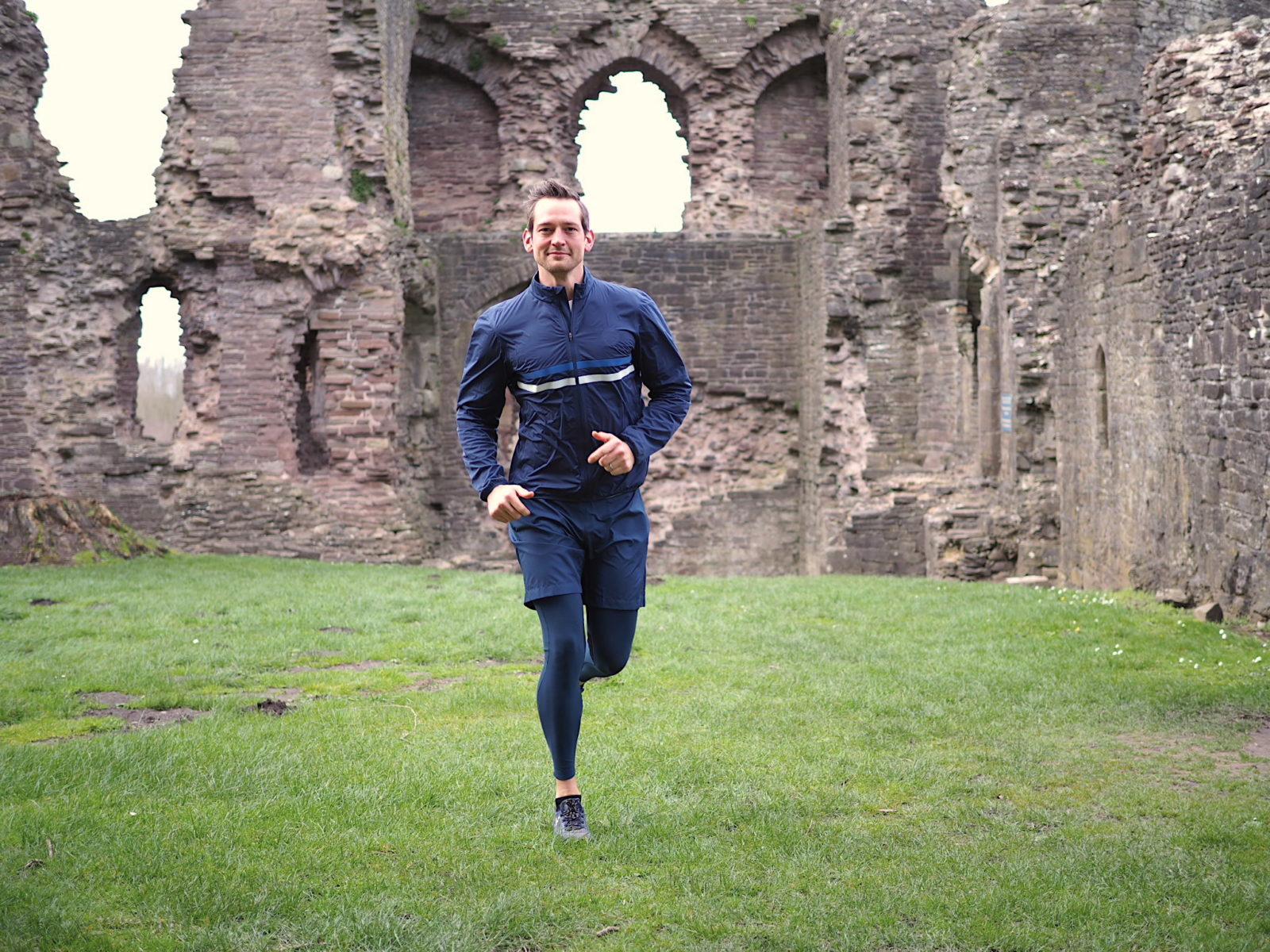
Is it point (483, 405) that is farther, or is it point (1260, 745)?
point (1260, 745)

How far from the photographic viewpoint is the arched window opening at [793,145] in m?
20.8

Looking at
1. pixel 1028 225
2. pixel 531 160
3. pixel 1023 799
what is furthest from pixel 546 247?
pixel 531 160

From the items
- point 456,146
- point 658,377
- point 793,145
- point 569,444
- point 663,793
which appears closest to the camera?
point 569,444

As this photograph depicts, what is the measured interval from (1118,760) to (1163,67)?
741cm

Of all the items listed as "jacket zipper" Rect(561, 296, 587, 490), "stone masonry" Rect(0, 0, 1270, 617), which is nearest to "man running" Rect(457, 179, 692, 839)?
"jacket zipper" Rect(561, 296, 587, 490)

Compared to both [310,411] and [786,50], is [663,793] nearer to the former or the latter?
[310,411]

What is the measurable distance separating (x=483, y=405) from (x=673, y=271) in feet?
48.9

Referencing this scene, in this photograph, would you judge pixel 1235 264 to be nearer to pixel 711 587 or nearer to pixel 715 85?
pixel 711 587

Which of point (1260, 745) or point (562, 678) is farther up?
point (562, 678)

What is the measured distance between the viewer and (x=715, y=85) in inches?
809

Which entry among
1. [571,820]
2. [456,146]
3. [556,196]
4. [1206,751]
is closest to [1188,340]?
[1206,751]

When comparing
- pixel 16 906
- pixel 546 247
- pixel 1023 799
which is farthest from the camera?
pixel 1023 799

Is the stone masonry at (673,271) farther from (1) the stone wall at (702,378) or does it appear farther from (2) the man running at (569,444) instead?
(2) the man running at (569,444)

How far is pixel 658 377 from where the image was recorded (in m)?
4.84
